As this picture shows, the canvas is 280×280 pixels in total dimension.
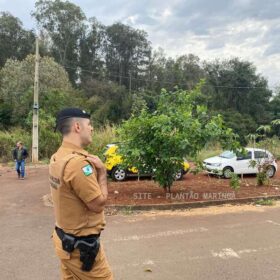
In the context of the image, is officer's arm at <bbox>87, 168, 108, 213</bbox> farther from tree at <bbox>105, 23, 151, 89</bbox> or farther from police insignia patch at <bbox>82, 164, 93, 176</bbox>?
tree at <bbox>105, 23, 151, 89</bbox>

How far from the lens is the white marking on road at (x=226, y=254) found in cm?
619

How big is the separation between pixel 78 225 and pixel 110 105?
1987 inches

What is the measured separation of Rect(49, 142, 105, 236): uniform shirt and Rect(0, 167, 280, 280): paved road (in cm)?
272

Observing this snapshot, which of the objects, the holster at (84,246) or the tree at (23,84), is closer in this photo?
the holster at (84,246)

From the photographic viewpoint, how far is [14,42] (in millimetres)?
58812

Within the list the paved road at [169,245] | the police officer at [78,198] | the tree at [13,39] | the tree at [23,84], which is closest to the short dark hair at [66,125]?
the police officer at [78,198]

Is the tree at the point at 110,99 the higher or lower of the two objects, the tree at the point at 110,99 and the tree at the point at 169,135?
the higher

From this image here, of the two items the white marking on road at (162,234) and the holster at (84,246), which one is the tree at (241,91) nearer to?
the white marking on road at (162,234)

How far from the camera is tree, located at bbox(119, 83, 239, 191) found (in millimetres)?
10578

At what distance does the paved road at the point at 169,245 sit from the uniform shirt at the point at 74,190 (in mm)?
2718

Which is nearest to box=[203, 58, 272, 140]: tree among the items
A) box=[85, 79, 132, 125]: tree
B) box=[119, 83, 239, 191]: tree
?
box=[85, 79, 132, 125]: tree

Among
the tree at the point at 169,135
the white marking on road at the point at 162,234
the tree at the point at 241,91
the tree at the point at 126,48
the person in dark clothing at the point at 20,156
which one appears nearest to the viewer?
the white marking on road at the point at 162,234

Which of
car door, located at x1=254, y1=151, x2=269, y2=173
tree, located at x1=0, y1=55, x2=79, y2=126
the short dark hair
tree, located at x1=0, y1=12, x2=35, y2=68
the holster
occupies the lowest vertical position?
the holster

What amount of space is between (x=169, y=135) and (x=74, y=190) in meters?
7.85
